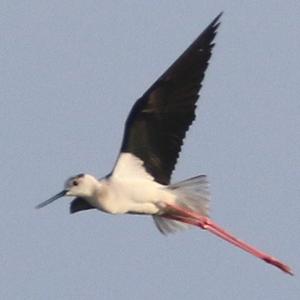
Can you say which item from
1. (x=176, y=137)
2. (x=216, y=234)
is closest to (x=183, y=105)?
(x=176, y=137)

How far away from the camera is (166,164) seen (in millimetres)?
15039

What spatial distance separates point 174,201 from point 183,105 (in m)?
0.84

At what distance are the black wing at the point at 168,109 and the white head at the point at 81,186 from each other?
0.44 m

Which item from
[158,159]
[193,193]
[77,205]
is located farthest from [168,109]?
[77,205]

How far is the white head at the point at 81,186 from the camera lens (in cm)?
1452

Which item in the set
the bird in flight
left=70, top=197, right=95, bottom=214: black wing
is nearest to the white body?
the bird in flight

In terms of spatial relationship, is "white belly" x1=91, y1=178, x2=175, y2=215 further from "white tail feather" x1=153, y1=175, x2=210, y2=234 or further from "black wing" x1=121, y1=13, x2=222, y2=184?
"black wing" x1=121, y1=13, x2=222, y2=184

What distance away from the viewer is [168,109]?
582 inches

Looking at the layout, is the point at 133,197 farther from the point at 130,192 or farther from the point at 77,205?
the point at 77,205

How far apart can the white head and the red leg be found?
739 mm

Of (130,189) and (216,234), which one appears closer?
(130,189)

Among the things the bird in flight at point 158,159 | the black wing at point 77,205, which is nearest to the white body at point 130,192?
the bird in flight at point 158,159

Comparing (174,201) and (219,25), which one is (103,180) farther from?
(219,25)

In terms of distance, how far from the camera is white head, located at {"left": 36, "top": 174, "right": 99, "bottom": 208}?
A: 47.6 ft
